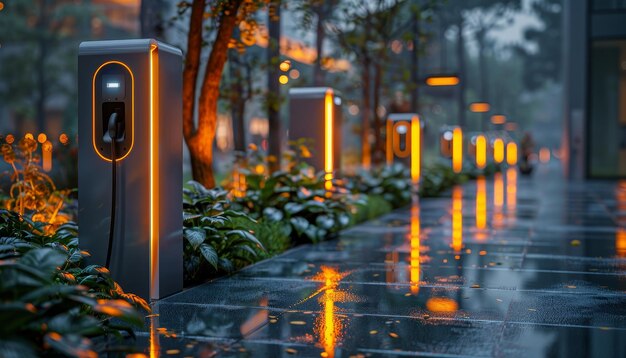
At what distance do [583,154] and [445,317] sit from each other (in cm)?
3262

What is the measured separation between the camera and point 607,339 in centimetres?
596

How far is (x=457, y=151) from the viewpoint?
3872cm

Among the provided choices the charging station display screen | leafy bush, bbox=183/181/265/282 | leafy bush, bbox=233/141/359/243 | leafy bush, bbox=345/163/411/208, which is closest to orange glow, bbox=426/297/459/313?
leafy bush, bbox=183/181/265/282

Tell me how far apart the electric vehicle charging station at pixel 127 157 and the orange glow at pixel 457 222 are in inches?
199

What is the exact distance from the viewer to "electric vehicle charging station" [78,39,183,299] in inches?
277

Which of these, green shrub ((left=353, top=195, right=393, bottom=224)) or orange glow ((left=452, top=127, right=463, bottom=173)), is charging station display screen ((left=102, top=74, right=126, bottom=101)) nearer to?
green shrub ((left=353, top=195, right=393, bottom=224))

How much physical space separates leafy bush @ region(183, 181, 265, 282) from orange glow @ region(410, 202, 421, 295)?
149 cm

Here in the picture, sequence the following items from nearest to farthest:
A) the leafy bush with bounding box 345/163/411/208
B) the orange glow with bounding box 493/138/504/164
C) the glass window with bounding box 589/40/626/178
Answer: the leafy bush with bounding box 345/163/411/208 < the glass window with bounding box 589/40/626/178 < the orange glow with bounding box 493/138/504/164

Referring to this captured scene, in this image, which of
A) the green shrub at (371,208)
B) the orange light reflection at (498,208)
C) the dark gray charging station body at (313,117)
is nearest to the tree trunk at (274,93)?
the dark gray charging station body at (313,117)

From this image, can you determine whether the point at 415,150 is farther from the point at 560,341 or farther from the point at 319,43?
the point at 560,341

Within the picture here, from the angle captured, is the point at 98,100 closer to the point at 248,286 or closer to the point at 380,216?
the point at 248,286

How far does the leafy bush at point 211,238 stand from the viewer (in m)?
8.09

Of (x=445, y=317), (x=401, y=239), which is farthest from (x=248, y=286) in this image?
(x=401, y=239)

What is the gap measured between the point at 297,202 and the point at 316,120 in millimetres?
2285
